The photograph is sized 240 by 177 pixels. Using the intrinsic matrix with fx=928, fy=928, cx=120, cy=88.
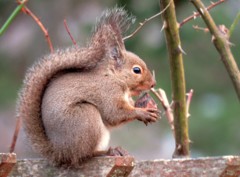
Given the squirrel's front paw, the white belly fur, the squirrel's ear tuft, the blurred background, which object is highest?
the blurred background

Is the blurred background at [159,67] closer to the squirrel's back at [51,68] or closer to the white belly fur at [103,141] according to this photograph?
the squirrel's back at [51,68]

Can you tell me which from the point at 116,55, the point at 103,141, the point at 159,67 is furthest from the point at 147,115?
the point at 159,67

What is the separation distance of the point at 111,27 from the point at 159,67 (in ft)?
17.4

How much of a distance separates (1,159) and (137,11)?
16.2 ft

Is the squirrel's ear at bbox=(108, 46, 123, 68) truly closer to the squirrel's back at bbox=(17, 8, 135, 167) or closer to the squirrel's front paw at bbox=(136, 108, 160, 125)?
the squirrel's back at bbox=(17, 8, 135, 167)

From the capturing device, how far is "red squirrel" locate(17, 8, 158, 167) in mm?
3037

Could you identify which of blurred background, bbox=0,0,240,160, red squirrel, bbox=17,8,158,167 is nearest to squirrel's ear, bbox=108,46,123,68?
red squirrel, bbox=17,8,158,167

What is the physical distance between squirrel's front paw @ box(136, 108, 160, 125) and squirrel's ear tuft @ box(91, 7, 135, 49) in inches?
11.0

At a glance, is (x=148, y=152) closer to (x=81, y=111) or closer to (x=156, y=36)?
(x=156, y=36)

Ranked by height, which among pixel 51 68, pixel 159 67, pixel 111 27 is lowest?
A: pixel 51 68

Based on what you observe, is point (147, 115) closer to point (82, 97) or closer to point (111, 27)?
point (82, 97)

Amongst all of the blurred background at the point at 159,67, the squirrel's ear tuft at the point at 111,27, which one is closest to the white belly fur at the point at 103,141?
the squirrel's ear tuft at the point at 111,27

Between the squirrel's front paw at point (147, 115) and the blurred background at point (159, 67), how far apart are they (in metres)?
3.88

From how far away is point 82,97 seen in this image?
A: 312cm
